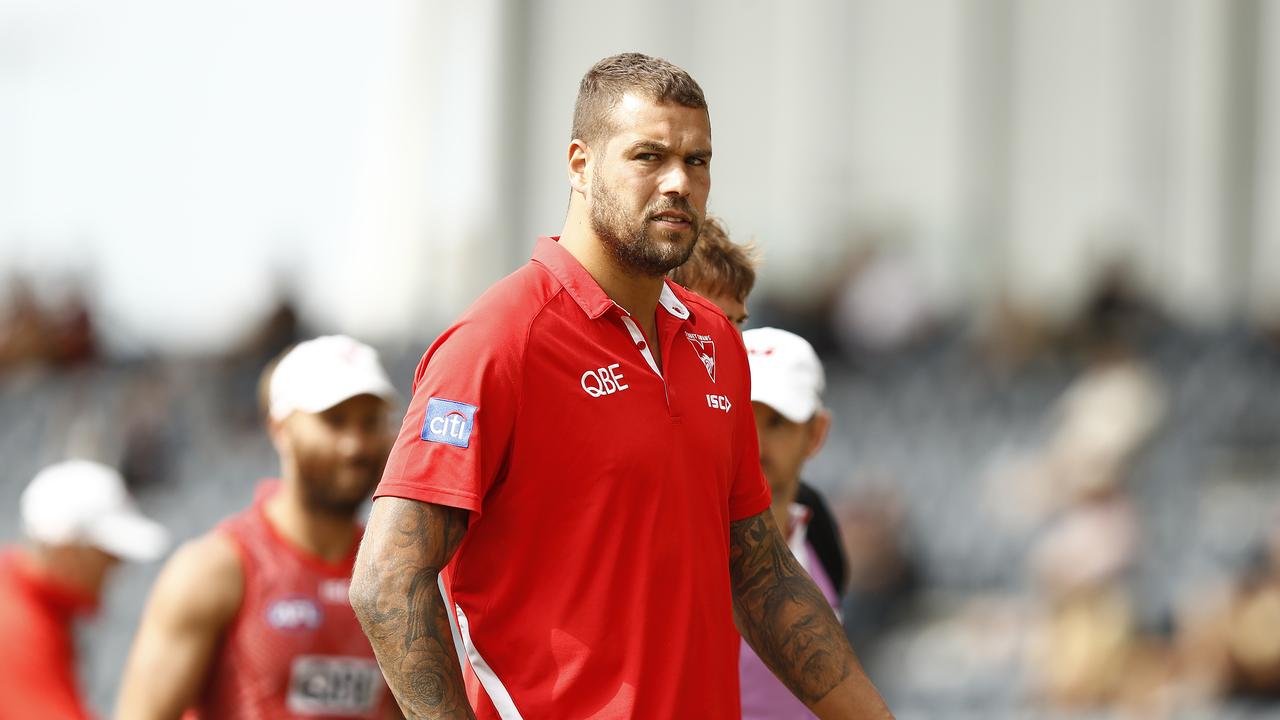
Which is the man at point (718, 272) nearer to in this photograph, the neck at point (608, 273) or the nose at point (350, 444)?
the neck at point (608, 273)

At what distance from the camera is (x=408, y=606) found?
107 inches

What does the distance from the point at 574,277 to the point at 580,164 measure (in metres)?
0.20

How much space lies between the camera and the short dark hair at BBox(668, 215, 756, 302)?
399cm

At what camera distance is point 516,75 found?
1573 centimetres

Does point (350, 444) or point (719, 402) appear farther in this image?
point (350, 444)

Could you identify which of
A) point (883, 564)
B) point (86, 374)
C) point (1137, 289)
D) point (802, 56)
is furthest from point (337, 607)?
point (802, 56)

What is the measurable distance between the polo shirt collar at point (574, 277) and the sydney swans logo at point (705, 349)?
9.5 inches

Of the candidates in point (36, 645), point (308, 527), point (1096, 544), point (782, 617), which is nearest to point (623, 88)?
point (782, 617)

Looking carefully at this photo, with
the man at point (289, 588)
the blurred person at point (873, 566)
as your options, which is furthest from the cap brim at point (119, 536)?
the blurred person at point (873, 566)

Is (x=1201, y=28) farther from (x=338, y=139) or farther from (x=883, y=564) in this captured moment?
(x=338, y=139)

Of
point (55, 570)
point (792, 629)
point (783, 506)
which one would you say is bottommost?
point (55, 570)

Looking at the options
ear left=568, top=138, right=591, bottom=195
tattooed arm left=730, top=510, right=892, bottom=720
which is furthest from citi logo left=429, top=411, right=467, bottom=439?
tattooed arm left=730, top=510, right=892, bottom=720

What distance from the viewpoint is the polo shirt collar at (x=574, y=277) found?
2986mm

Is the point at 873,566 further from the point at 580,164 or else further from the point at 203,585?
the point at 580,164
